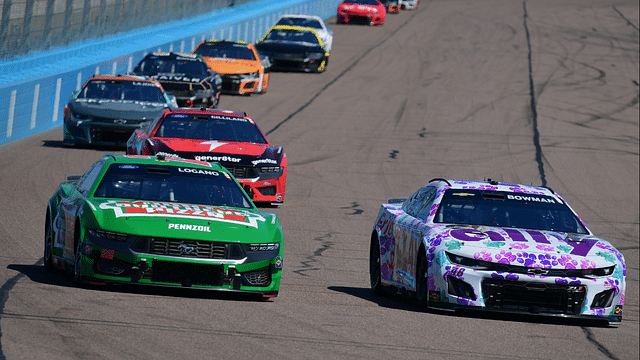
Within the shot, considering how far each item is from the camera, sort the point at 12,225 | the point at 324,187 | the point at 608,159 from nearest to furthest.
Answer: the point at 12,225 < the point at 324,187 < the point at 608,159

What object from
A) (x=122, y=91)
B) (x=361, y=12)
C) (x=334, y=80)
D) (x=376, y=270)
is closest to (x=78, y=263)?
(x=376, y=270)

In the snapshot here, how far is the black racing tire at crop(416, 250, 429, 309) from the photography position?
383 inches

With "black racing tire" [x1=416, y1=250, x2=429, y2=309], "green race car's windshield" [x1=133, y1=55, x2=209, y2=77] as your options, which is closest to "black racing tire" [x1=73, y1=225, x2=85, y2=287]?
"black racing tire" [x1=416, y1=250, x2=429, y2=309]

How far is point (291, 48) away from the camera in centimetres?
3325

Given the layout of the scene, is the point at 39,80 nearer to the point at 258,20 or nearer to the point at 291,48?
the point at 291,48

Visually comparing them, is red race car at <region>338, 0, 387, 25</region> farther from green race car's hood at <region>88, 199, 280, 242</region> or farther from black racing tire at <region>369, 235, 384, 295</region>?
green race car's hood at <region>88, 199, 280, 242</region>

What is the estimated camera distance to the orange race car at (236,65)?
28328 mm

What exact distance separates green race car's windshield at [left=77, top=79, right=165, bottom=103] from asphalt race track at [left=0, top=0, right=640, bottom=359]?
116 centimetres

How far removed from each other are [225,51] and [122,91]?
812 cm

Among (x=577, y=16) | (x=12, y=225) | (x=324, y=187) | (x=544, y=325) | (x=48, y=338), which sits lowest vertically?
(x=577, y=16)

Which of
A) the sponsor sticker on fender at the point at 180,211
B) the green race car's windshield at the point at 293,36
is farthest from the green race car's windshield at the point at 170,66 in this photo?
the sponsor sticker on fender at the point at 180,211

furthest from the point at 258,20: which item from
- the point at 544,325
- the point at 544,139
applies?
the point at 544,325

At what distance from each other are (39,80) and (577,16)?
36278 millimetres

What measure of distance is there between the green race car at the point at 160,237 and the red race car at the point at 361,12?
124ft
